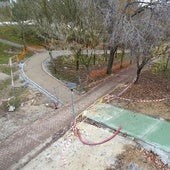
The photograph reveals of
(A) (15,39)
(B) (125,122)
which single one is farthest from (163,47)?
(A) (15,39)

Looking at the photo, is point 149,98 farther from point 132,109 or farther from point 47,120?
point 47,120

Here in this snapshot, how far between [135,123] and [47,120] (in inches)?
147

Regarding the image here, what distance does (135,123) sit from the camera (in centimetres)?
1206

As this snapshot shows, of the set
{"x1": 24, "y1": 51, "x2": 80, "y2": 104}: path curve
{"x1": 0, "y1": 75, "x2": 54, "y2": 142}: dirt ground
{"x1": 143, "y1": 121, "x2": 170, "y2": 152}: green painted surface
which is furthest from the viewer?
{"x1": 24, "y1": 51, "x2": 80, "y2": 104}: path curve

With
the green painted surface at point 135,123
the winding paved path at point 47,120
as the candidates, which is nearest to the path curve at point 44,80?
the winding paved path at point 47,120

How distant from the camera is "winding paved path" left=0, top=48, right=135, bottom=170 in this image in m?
10.6

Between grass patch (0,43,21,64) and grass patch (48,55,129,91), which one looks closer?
grass patch (48,55,129,91)

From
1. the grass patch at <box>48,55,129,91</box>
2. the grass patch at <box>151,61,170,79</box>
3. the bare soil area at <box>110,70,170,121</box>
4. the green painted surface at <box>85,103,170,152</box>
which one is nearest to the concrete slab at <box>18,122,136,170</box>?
the green painted surface at <box>85,103,170,152</box>

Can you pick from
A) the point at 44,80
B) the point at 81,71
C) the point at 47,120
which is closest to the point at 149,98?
the point at 47,120

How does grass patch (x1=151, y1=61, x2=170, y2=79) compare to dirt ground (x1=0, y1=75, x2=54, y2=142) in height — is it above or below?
above

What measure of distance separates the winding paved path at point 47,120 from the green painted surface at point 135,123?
1.05 meters

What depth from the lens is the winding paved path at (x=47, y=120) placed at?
1059cm

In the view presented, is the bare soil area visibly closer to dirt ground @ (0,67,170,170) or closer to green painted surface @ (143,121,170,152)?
dirt ground @ (0,67,170,170)

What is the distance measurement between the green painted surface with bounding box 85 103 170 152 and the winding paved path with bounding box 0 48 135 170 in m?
1.05
